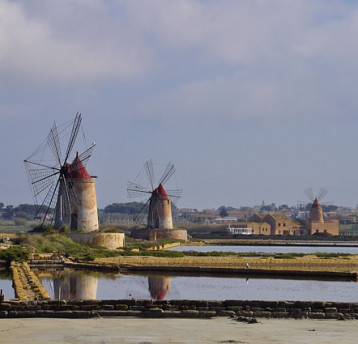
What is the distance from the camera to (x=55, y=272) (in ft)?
120

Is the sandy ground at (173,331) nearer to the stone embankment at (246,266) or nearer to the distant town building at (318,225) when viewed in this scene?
the stone embankment at (246,266)

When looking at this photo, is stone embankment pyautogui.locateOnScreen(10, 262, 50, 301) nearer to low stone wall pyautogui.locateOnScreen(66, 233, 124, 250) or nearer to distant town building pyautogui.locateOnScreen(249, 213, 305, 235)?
low stone wall pyautogui.locateOnScreen(66, 233, 124, 250)

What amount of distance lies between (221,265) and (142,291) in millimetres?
13661

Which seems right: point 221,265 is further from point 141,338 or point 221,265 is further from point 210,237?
point 210,237

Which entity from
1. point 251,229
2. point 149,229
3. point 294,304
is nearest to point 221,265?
point 294,304

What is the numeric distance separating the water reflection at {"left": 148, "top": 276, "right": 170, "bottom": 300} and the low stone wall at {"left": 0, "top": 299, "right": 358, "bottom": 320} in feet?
26.5

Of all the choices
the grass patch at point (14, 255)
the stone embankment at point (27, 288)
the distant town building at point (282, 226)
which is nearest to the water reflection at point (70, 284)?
the stone embankment at point (27, 288)

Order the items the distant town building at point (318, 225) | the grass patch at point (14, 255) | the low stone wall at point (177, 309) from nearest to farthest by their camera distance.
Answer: the low stone wall at point (177, 309), the grass patch at point (14, 255), the distant town building at point (318, 225)

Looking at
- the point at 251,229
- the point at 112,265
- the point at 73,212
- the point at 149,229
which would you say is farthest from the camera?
the point at 251,229

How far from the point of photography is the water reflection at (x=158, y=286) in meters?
27.5

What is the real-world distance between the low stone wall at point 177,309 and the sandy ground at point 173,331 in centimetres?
52

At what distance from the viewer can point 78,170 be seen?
53.3m

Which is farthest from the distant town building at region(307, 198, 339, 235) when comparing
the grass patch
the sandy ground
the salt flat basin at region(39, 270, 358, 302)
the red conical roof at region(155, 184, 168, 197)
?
the sandy ground

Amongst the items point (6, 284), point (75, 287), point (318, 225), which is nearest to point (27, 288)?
point (75, 287)
